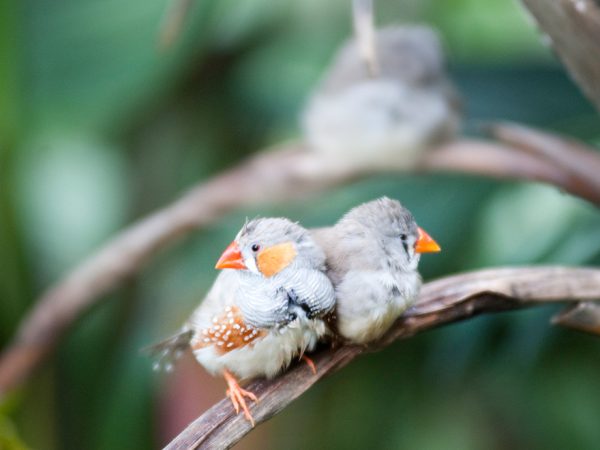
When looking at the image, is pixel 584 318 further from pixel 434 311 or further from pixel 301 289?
pixel 301 289

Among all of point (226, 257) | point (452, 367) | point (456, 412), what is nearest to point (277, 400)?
point (226, 257)

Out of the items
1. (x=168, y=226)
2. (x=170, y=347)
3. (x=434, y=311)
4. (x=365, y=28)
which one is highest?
(x=365, y=28)

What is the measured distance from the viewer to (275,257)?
862mm

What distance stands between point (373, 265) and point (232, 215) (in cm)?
87

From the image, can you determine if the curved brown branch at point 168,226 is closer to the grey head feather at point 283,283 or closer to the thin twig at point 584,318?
the thin twig at point 584,318

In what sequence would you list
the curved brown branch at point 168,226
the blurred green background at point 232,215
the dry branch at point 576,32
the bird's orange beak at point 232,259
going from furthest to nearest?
the blurred green background at point 232,215 < the curved brown branch at point 168,226 < the dry branch at point 576,32 < the bird's orange beak at point 232,259

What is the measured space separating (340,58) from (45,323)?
854 millimetres

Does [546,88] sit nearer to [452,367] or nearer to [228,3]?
[452,367]

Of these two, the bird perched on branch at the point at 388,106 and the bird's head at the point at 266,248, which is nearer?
the bird's head at the point at 266,248

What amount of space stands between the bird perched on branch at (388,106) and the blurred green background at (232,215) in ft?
0.68

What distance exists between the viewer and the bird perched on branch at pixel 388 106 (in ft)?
5.18

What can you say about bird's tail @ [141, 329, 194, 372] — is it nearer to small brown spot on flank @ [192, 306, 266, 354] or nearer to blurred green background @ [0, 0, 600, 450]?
small brown spot on flank @ [192, 306, 266, 354]

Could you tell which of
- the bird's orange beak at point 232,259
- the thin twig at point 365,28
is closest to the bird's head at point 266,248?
the bird's orange beak at point 232,259

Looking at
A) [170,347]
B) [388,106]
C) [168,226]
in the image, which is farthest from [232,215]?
[170,347]
